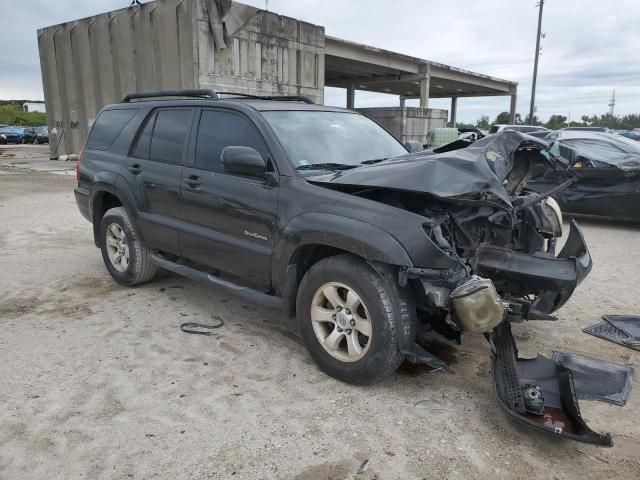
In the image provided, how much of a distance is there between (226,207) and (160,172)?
3.36 ft

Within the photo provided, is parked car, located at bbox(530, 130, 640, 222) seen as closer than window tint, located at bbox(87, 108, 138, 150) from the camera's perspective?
No

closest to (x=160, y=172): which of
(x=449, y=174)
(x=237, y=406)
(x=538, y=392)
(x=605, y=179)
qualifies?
(x=237, y=406)

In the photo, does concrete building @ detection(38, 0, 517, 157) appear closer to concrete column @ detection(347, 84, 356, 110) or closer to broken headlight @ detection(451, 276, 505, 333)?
concrete column @ detection(347, 84, 356, 110)

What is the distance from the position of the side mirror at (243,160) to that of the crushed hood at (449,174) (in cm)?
38

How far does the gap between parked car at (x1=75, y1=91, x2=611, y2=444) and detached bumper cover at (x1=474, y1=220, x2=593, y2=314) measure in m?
0.01

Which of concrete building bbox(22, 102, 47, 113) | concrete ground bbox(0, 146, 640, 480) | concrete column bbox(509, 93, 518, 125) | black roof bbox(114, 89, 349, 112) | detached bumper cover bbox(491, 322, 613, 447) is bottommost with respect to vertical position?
concrete ground bbox(0, 146, 640, 480)

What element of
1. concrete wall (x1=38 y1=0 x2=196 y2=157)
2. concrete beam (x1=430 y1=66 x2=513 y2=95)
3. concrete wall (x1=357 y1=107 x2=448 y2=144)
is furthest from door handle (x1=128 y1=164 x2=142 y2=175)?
concrete beam (x1=430 y1=66 x2=513 y2=95)

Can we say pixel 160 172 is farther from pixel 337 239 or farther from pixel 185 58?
pixel 185 58

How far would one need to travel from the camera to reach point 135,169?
4.94 meters

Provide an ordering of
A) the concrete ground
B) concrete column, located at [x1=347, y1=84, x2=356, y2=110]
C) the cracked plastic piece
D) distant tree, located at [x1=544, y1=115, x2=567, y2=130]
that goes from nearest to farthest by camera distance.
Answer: the concrete ground → the cracked plastic piece → concrete column, located at [x1=347, y1=84, x2=356, y2=110] → distant tree, located at [x1=544, y1=115, x2=567, y2=130]

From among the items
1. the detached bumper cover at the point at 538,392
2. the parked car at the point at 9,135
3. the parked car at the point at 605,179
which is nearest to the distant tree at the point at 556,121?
the parked car at the point at 9,135

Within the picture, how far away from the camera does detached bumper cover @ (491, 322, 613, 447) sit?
8.86ft

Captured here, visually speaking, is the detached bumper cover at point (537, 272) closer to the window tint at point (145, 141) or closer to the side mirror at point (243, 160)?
the side mirror at point (243, 160)

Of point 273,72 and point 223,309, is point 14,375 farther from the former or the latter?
point 273,72
